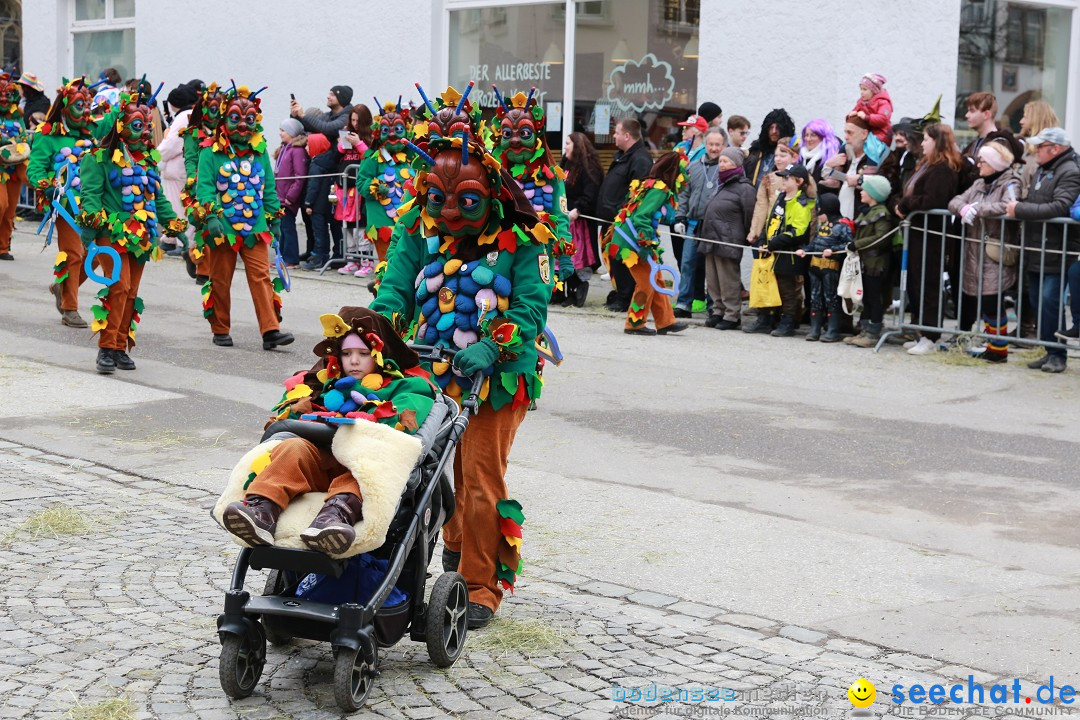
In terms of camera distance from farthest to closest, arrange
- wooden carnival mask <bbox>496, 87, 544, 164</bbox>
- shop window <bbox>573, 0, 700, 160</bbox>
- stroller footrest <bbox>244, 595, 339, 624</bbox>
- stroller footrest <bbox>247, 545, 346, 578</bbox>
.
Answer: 1. shop window <bbox>573, 0, 700, 160</bbox>
2. wooden carnival mask <bbox>496, 87, 544, 164</bbox>
3. stroller footrest <bbox>244, 595, 339, 624</bbox>
4. stroller footrest <bbox>247, 545, 346, 578</bbox>

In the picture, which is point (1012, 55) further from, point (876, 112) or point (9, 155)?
point (9, 155)

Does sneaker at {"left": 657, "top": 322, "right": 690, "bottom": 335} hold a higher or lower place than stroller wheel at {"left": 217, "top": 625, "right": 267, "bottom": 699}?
higher

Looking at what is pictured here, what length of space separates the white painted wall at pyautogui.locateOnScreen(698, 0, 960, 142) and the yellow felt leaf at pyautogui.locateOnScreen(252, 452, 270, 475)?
11.9 meters

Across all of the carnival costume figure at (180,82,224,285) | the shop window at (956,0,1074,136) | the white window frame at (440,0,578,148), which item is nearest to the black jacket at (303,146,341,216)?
the white window frame at (440,0,578,148)

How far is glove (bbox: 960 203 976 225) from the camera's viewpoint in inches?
492

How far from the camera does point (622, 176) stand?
1588 centimetres

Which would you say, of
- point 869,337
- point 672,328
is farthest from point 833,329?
point 672,328

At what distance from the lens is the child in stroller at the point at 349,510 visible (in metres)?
4.78

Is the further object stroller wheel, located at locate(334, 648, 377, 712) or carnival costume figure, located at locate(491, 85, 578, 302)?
carnival costume figure, located at locate(491, 85, 578, 302)

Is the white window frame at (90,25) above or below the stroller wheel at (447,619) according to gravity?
above

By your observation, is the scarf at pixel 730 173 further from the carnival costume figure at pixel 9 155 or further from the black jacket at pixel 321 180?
the carnival costume figure at pixel 9 155

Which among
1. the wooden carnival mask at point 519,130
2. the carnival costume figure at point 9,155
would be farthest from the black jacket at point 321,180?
the wooden carnival mask at point 519,130

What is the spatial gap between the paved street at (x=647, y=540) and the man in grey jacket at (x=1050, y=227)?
1.79 feet

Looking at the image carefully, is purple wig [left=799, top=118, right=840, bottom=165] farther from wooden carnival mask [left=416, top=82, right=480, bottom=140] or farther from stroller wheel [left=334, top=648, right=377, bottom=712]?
stroller wheel [left=334, top=648, right=377, bottom=712]
